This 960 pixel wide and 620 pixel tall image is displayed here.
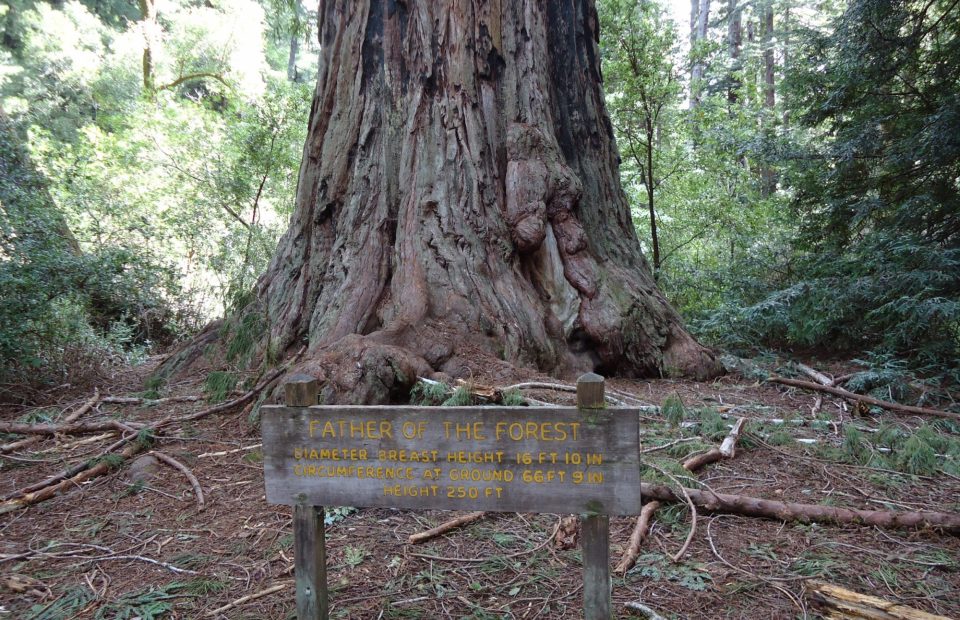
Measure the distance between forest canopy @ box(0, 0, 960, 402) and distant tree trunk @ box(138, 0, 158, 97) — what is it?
3.2 inches

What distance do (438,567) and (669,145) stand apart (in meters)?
12.9

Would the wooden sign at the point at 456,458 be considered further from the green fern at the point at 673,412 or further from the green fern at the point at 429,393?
the green fern at the point at 673,412

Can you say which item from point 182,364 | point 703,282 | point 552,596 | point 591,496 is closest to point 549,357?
point 552,596

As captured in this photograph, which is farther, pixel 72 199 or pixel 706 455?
pixel 72 199

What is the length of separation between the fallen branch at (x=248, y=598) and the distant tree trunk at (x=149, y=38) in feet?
59.2

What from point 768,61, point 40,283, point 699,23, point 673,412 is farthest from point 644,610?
point 699,23

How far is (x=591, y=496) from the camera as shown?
2045mm

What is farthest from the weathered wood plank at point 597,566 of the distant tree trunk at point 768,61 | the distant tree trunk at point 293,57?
the distant tree trunk at point 293,57

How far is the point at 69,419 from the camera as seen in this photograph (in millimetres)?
5152

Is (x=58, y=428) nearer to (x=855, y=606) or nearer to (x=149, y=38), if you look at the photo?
(x=855, y=606)

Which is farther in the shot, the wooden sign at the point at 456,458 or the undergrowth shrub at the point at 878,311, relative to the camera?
the undergrowth shrub at the point at 878,311

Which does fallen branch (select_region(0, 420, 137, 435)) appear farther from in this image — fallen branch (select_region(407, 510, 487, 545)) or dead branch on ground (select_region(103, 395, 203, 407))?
fallen branch (select_region(407, 510, 487, 545))

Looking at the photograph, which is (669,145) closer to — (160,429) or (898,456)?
(898,456)

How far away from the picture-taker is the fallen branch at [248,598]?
2.53m
